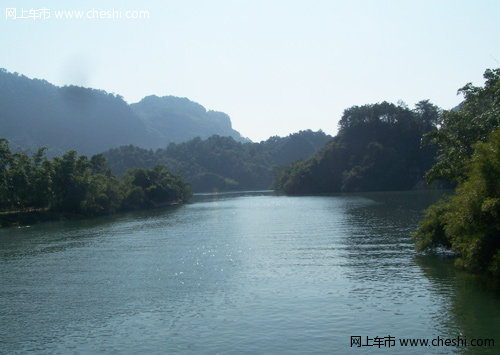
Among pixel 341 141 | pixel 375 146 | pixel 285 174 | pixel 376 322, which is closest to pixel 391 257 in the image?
pixel 376 322

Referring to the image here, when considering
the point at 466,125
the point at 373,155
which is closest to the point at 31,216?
the point at 466,125

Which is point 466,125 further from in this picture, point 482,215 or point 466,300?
point 466,300

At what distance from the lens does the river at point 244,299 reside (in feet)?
61.8

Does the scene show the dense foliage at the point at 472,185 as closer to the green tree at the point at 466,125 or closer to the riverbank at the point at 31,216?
the green tree at the point at 466,125

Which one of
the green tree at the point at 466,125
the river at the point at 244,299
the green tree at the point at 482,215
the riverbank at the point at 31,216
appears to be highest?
the green tree at the point at 466,125

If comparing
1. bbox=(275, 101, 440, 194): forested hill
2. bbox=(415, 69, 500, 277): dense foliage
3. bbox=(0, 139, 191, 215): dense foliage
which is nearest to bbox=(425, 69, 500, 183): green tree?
bbox=(415, 69, 500, 277): dense foliage

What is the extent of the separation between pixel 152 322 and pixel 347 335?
895 cm

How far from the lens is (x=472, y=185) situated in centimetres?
2548

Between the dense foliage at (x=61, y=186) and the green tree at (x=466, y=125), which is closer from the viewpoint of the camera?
the green tree at (x=466, y=125)

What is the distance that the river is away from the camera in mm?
18844

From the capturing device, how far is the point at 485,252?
2466cm

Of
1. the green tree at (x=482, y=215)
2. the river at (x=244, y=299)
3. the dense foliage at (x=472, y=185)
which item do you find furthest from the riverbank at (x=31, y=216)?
the green tree at (x=482, y=215)

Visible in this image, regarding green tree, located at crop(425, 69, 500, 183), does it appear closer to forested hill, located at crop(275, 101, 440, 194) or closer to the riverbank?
the riverbank

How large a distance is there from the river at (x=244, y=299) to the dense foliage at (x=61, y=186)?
40697 mm
